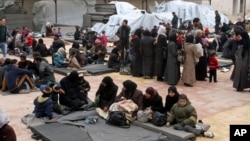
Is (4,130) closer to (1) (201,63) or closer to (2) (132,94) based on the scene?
(2) (132,94)

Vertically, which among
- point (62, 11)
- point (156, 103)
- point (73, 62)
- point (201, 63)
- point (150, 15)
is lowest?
point (156, 103)

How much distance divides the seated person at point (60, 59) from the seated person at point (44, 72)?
2604 mm

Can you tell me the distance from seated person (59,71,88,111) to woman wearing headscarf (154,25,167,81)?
11.7ft

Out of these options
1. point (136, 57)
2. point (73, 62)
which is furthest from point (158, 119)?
point (73, 62)

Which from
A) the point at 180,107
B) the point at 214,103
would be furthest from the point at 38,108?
the point at 214,103

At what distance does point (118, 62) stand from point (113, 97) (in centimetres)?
533

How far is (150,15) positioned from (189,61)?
1327 centimetres

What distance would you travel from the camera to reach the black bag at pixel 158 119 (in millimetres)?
7110

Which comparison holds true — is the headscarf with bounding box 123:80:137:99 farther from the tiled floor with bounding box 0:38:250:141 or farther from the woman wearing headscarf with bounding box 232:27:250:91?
the woman wearing headscarf with bounding box 232:27:250:91

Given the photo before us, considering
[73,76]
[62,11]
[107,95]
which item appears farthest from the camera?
[62,11]

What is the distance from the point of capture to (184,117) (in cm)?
705

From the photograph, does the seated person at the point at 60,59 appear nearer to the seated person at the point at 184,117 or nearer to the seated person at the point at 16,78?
the seated person at the point at 16,78

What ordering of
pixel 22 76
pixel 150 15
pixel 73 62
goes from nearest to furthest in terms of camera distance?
pixel 22 76, pixel 73 62, pixel 150 15

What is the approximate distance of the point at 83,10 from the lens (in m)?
28.0
